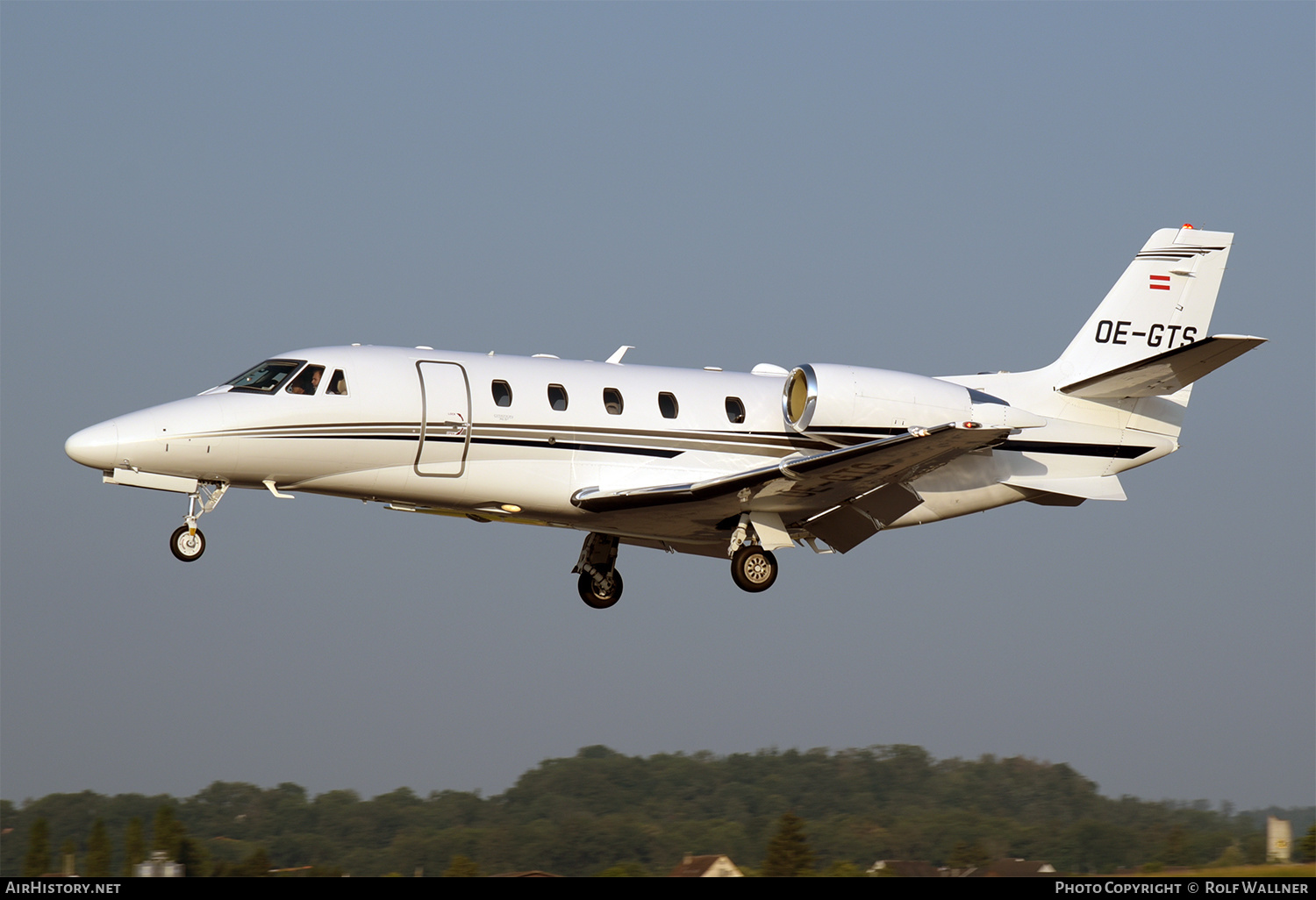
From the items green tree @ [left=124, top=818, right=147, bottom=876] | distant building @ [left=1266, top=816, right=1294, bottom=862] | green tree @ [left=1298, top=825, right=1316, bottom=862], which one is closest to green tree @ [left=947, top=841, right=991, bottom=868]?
distant building @ [left=1266, top=816, right=1294, bottom=862]

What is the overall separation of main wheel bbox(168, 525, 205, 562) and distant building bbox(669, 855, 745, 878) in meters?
7.76

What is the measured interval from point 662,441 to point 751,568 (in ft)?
7.32

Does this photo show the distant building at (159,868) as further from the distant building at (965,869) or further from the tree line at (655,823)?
the distant building at (965,869)

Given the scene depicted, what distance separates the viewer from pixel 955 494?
23109mm

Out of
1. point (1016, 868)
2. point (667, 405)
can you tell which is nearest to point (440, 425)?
point (667, 405)

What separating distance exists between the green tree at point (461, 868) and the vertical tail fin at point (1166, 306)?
1173cm

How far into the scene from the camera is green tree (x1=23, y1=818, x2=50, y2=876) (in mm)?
20953

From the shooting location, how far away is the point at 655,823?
23.6 m

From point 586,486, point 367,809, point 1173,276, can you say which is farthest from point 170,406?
point 1173,276

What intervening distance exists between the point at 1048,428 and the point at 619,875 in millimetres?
9068

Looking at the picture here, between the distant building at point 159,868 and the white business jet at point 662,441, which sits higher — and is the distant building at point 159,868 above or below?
below

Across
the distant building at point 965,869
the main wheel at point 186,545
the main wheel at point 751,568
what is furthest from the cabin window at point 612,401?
the distant building at point 965,869

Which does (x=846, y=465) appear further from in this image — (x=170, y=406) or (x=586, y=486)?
(x=170, y=406)

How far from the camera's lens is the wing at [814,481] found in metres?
19.1
